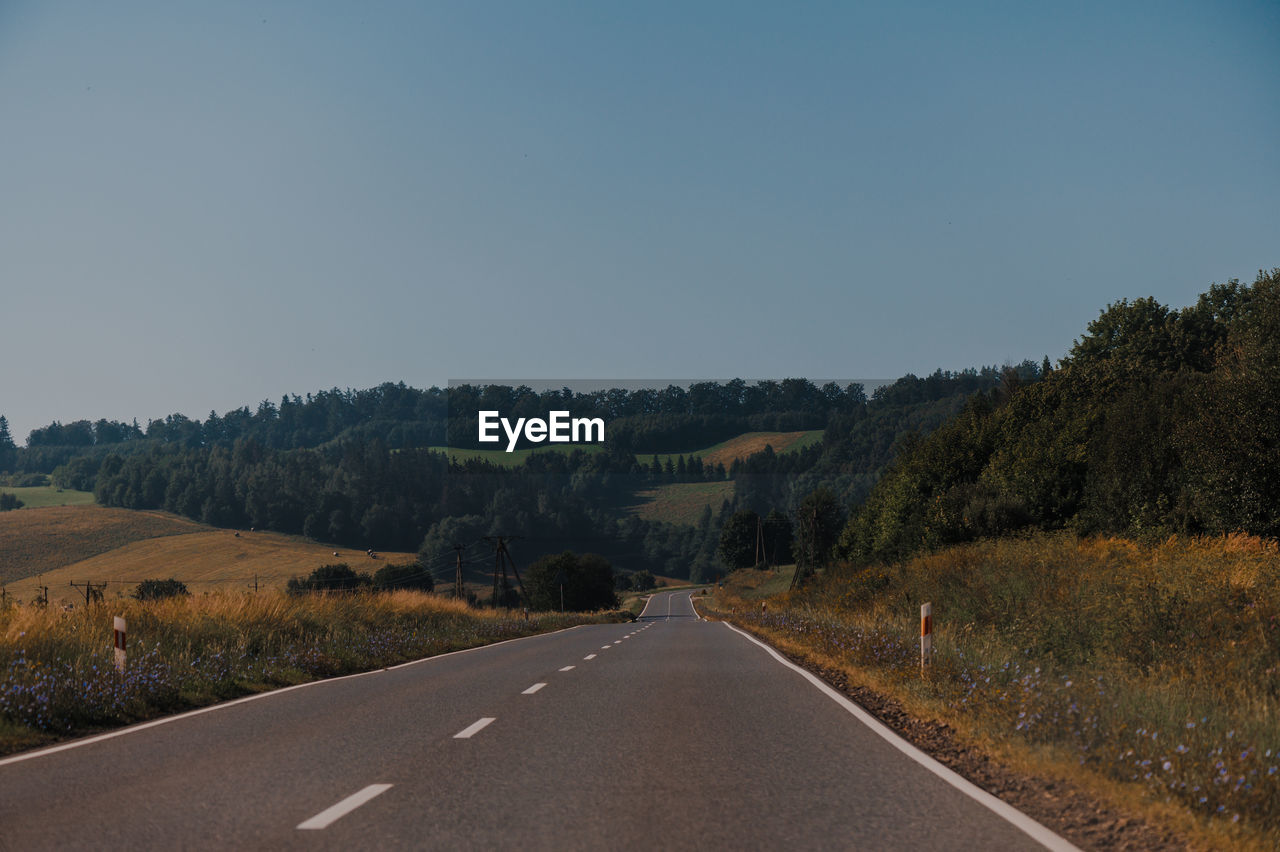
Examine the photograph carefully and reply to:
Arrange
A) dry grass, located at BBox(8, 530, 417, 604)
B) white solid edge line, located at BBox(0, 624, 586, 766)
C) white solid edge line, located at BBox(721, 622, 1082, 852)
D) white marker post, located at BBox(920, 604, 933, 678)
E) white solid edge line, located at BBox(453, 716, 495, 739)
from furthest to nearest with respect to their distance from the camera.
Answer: dry grass, located at BBox(8, 530, 417, 604) < white marker post, located at BBox(920, 604, 933, 678) < white solid edge line, located at BBox(453, 716, 495, 739) < white solid edge line, located at BBox(0, 624, 586, 766) < white solid edge line, located at BBox(721, 622, 1082, 852)

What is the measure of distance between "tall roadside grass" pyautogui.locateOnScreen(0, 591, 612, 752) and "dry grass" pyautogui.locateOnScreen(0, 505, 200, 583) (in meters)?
116

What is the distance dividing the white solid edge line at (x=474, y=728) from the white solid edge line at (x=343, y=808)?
2553 millimetres

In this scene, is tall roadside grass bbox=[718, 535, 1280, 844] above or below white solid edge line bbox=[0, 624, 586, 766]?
above

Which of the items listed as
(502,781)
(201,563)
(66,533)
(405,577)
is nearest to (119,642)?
(502,781)

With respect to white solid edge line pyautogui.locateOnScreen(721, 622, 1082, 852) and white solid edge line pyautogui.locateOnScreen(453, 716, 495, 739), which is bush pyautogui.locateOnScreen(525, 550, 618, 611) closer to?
white solid edge line pyautogui.locateOnScreen(453, 716, 495, 739)

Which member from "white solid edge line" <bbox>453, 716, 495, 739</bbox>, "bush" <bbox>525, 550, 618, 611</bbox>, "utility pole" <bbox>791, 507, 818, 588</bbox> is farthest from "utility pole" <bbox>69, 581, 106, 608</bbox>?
"utility pole" <bbox>791, 507, 818, 588</bbox>

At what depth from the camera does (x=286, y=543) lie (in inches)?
6240

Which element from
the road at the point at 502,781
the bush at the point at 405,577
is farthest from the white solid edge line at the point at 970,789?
the bush at the point at 405,577

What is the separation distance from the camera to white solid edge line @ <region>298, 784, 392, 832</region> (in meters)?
6.28

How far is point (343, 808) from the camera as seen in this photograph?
6719mm

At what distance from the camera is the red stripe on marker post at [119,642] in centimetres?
1397

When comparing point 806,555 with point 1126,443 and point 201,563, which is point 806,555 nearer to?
point 1126,443

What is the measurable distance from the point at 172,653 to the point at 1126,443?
44.1m

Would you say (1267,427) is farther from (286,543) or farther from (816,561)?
(286,543)
